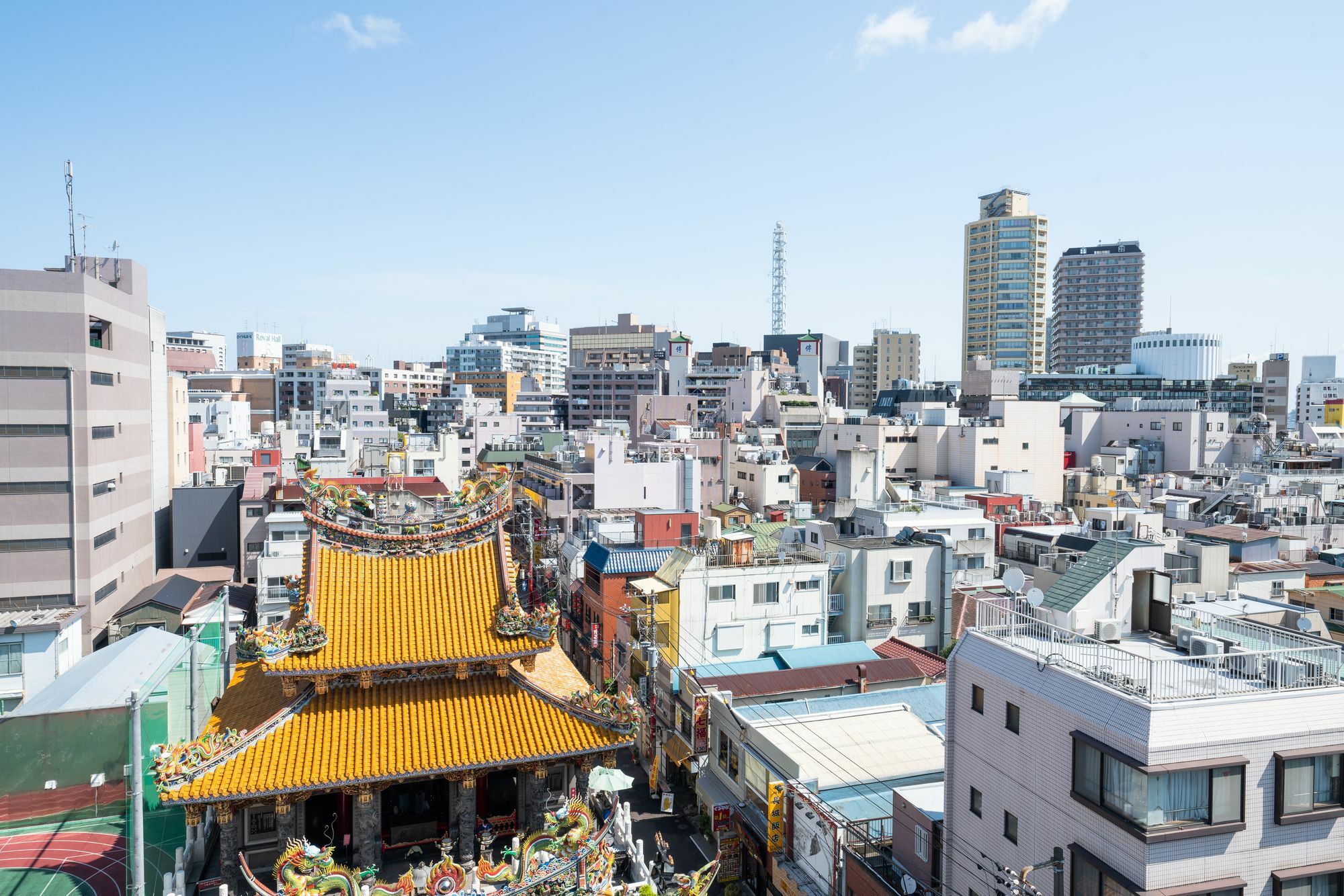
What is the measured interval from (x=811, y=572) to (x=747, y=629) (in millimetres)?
4589

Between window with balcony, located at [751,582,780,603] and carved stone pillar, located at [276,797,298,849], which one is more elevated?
window with balcony, located at [751,582,780,603]

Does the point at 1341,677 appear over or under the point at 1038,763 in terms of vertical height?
over

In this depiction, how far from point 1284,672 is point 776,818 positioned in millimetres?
16310

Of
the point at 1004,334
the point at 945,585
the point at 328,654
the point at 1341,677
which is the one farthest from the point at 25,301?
the point at 1004,334

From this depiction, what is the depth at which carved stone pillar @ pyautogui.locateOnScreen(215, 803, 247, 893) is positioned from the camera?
22280mm

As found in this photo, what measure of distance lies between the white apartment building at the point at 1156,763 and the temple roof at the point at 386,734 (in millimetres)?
9689

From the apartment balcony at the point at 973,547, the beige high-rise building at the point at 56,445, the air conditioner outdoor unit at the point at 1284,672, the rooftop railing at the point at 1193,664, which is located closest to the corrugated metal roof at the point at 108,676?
the beige high-rise building at the point at 56,445

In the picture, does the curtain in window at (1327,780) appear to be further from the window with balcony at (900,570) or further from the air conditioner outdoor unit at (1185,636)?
→ the window with balcony at (900,570)

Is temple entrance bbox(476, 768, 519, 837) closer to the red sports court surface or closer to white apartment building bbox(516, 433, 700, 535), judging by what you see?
the red sports court surface

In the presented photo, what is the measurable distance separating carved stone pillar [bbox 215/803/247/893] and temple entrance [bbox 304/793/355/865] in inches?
65.5

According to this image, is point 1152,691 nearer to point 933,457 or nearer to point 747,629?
point 747,629

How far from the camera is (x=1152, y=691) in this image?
62.5ft

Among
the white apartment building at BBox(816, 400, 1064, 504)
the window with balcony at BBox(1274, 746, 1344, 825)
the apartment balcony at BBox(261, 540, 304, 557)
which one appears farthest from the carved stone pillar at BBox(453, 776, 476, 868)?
the white apartment building at BBox(816, 400, 1064, 504)

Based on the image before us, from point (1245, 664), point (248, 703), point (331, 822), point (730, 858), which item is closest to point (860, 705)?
point (730, 858)
